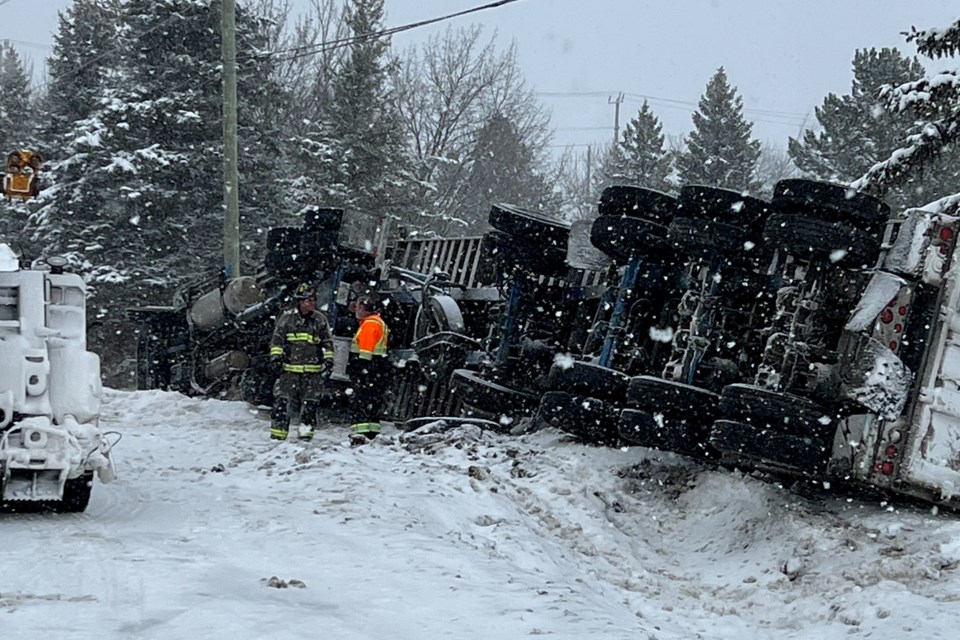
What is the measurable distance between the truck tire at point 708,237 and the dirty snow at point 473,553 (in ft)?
5.48

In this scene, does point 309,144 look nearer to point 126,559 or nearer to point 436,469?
point 436,469

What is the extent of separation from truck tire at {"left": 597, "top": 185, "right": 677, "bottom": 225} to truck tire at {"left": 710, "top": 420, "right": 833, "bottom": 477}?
7.86ft

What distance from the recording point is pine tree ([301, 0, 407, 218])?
1218 inches

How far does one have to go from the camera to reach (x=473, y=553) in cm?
636

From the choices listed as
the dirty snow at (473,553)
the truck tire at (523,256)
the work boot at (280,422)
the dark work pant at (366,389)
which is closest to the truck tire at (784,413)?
the dirty snow at (473,553)

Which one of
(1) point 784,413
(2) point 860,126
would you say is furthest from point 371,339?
(2) point 860,126

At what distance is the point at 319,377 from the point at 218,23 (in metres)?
18.2

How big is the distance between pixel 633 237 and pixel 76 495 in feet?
15.3

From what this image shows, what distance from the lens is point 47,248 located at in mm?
28000

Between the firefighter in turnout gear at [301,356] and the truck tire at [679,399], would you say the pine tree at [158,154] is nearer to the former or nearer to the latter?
the firefighter in turnout gear at [301,356]

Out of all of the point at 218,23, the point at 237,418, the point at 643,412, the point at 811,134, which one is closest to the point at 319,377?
the point at 237,418

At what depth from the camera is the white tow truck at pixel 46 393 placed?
6777mm

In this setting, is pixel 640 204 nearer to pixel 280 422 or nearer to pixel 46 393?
pixel 280 422

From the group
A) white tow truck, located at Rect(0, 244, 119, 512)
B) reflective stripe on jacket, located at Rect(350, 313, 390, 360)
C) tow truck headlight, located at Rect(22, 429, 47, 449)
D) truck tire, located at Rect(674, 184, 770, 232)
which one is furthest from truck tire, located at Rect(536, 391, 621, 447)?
tow truck headlight, located at Rect(22, 429, 47, 449)
